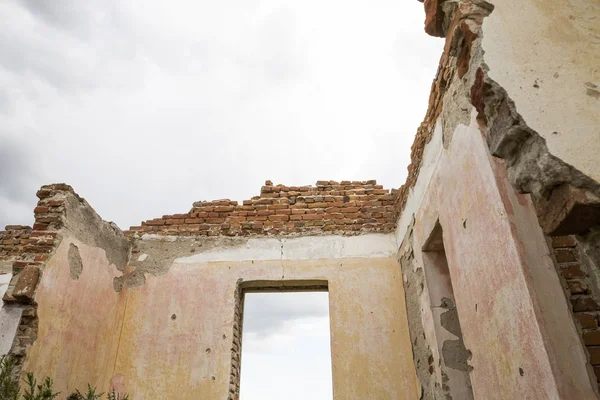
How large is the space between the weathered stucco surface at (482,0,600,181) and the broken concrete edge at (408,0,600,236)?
1.4 inches

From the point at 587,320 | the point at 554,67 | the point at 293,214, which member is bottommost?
the point at 587,320

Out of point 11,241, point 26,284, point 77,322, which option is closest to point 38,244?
point 26,284

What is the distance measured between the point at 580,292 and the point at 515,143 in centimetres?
85

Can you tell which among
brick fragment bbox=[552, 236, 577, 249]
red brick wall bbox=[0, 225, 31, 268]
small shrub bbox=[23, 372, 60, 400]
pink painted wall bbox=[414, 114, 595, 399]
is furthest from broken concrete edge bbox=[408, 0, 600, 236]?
red brick wall bbox=[0, 225, 31, 268]

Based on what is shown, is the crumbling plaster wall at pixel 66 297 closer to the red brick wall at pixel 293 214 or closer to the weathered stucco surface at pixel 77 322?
the weathered stucco surface at pixel 77 322

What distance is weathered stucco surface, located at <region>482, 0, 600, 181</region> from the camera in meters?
1.36

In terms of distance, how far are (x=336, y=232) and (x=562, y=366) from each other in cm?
329

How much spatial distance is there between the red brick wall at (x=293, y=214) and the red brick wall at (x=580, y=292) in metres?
2.96

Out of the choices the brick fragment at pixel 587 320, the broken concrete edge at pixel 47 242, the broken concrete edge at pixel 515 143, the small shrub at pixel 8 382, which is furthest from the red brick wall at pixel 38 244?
the brick fragment at pixel 587 320

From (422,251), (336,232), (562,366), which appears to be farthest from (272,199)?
(562,366)

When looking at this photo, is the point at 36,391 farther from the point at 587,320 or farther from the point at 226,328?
the point at 587,320

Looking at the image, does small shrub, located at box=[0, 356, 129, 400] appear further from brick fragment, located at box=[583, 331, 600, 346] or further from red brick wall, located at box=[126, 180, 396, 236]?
brick fragment, located at box=[583, 331, 600, 346]

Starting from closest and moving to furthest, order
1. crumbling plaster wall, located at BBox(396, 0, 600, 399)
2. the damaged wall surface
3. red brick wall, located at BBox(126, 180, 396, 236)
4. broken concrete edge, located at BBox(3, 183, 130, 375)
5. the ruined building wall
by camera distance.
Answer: crumbling plaster wall, located at BBox(396, 0, 600, 399) → the damaged wall surface → broken concrete edge, located at BBox(3, 183, 130, 375) → the ruined building wall → red brick wall, located at BBox(126, 180, 396, 236)

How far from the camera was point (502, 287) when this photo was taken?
2051mm
